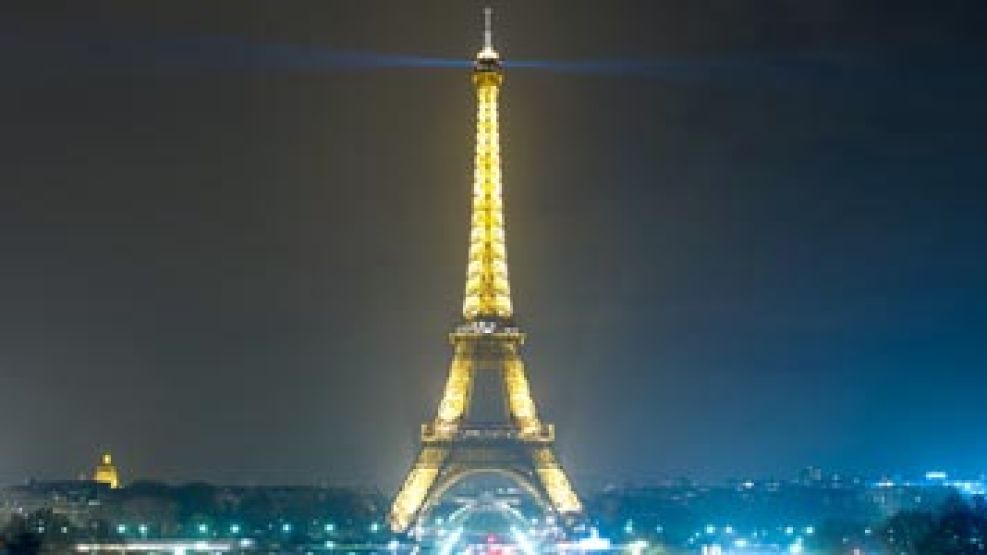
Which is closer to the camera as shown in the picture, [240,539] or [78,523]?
[240,539]

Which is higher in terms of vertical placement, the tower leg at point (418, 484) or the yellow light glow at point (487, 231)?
the yellow light glow at point (487, 231)

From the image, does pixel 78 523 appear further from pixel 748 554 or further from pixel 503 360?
pixel 748 554

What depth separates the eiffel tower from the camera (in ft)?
247

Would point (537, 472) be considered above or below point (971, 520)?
above

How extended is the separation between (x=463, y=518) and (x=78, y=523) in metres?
24.3

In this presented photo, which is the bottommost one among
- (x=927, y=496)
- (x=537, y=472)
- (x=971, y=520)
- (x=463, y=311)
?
(x=971, y=520)

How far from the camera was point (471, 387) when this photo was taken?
76938 millimetres

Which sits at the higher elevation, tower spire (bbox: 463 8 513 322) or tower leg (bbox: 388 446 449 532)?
tower spire (bbox: 463 8 513 322)

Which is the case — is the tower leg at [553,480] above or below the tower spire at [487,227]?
below

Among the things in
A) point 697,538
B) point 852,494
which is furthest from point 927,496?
point 697,538

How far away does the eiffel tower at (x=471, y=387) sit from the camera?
247ft

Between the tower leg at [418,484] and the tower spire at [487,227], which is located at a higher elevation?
the tower spire at [487,227]

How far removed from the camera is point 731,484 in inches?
6225

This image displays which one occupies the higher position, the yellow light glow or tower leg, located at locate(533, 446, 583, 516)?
the yellow light glow
